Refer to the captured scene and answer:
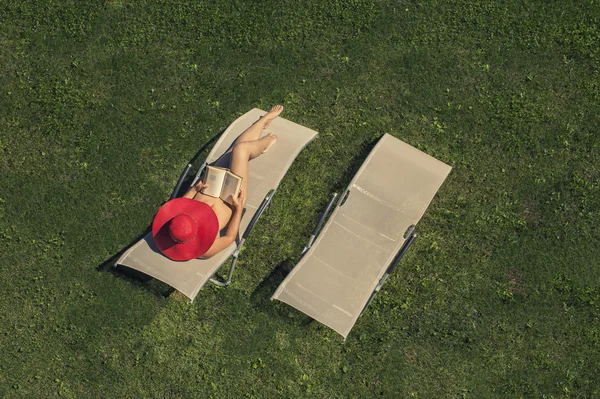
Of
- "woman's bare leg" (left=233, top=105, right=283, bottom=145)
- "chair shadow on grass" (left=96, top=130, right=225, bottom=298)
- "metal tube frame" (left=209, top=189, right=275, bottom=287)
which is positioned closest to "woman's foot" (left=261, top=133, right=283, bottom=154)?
"woman's bare leg" (left=233, top=105, right=283, bottom=145)

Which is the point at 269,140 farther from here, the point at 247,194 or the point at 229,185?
the point at 229,185

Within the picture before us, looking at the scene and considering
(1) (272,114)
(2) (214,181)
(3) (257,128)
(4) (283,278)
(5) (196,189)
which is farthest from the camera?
(4) (283,278)

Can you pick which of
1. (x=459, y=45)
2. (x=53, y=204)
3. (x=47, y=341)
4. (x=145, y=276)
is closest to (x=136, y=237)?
(x=145, y=276)

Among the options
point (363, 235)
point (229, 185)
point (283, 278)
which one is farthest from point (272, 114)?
point (283, 278)

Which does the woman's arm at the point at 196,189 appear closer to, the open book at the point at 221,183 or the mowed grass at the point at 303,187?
the open book at the point at 221,183

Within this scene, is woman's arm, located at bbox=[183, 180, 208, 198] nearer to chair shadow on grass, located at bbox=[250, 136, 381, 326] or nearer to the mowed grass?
the mowed grass

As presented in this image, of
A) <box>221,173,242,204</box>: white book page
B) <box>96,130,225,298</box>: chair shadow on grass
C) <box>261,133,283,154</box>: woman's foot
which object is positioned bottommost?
<box>96,130,225,298</box>: chair shadow on grass
